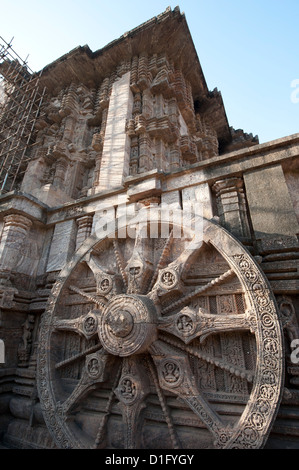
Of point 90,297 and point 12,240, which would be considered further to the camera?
point 12,240

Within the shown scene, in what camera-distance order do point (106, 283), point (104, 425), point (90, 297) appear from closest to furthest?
point (104, 425), point (106, 283), point (90, 297)

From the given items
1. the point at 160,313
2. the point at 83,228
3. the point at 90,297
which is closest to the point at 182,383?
the point at 160,313

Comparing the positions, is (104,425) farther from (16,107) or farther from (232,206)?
(16,107)

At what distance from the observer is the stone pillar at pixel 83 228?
15.0 feet

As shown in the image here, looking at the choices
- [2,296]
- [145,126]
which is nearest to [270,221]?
[2,296]

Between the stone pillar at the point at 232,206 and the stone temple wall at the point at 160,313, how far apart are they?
0.07 feet

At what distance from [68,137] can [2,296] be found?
9239 millimetres

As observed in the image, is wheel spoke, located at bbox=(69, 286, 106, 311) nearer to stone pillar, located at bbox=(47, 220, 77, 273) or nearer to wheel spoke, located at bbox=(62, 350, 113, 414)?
wheel spoke, located at bbox=(62, 350, 113, 414)

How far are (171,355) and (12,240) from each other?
360 centimetres

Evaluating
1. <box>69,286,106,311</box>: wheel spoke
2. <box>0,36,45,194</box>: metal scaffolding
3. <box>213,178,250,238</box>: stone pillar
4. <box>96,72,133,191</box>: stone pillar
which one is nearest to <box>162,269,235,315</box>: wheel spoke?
<box>213,178,250,238</box>: stone pillar

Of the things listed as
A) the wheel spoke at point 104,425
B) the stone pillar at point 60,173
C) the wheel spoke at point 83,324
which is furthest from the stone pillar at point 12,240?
the stone pillar at point 60,173

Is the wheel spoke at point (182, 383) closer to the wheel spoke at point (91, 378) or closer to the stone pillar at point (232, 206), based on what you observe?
the wheel spoke at point (91, 378)

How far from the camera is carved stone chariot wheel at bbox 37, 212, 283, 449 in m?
2.39

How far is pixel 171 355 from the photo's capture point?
276 centimetres
